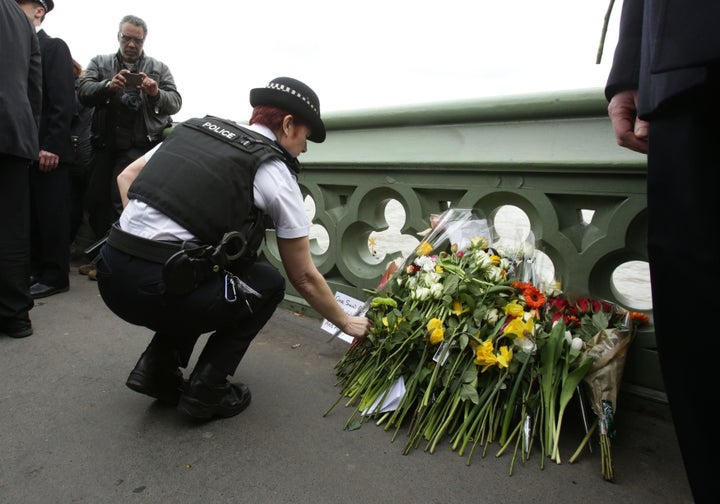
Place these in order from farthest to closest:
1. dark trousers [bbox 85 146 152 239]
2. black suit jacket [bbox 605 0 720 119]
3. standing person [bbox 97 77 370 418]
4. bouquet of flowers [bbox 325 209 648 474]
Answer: dark trousers [bbox 85 146 152 239]
bouquet of flowers [bbox 325 209 648 474]
standing person [bbox 97 77 370 418]
black suit jacket [bbox 605 0 720 119]

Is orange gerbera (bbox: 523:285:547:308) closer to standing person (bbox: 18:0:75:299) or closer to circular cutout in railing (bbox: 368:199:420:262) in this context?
circular cutout in railing (bbox: 368:199:420:262)

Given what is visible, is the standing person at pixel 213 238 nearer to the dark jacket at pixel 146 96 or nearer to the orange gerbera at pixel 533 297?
the orange gerbera at pixel 533 297

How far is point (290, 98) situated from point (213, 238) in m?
0.60

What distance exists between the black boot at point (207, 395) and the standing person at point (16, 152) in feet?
4.88

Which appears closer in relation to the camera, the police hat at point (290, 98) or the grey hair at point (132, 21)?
the police hat at point (290, 98)

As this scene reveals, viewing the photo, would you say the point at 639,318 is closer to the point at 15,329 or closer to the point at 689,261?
the point at 689,261

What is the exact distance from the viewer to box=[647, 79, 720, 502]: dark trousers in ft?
3.17

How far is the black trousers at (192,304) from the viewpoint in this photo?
173cm

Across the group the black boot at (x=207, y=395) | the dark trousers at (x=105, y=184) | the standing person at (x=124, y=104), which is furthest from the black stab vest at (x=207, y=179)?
the dark trousers at (x=105, y=184)

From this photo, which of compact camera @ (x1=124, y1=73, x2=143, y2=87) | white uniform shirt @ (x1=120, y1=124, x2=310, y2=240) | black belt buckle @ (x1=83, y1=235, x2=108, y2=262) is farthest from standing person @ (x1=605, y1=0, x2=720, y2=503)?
compact camera @ (x1=124, y1=73, x2=143, y2=87)

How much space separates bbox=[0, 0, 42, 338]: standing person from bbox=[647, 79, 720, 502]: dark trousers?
2.97m

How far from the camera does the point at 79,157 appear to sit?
404cm

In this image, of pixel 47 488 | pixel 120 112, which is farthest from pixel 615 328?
pixel 120 112

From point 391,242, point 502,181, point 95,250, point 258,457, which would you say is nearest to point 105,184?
point 95,250
